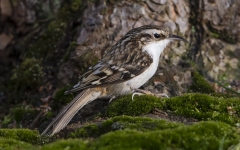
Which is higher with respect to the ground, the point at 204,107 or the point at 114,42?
the point at 114,42

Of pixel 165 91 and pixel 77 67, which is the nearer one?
pixel 165 91

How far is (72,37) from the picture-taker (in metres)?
9.54

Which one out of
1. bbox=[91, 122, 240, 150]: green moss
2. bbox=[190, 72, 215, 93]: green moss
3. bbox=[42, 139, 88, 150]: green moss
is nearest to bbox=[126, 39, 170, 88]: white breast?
bbox=[190, 72, 215, 93]: green moss

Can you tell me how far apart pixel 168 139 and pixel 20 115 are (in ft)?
15.3

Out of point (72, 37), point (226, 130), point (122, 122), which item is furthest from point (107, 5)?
point (226, 130)

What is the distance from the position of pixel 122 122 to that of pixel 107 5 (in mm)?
4176

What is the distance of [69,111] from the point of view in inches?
267

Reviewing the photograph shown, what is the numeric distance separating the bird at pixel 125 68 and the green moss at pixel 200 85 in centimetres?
106

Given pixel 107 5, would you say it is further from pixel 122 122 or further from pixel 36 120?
pixel 122 122

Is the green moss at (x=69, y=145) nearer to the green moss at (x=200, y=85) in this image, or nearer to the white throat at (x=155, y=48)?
the white throat at (x=155, y=48)

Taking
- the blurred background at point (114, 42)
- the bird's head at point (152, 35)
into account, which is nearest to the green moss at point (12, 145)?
the blurred background at point (114, 42)

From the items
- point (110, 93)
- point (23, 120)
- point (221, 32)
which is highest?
point (221, 32)

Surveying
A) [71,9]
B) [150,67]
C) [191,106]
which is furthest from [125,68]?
[71,9]

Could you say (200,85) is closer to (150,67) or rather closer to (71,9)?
(150,67)
